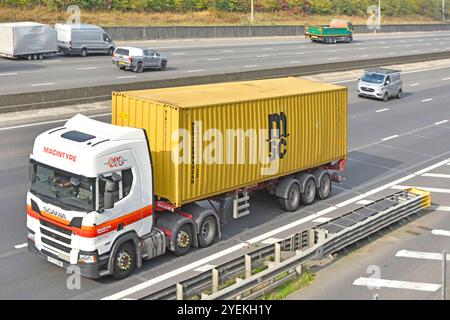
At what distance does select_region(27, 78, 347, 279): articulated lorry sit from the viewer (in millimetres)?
12906

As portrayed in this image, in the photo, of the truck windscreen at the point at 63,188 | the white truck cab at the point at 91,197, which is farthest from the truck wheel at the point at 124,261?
the truck windscreen at the point at 63,188

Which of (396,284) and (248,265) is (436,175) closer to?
(396,284)

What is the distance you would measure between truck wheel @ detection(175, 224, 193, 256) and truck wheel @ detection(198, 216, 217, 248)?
404 mm

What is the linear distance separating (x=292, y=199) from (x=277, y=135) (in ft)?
7.53

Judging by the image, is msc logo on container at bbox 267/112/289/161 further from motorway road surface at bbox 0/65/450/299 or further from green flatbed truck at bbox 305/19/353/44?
green flatbed truck at bbox 305/19/353/44

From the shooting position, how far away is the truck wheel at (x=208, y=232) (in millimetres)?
15453

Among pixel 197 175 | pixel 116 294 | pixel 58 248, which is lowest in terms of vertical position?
pixel 116 294

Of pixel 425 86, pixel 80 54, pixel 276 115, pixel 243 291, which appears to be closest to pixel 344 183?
pixel 276 115

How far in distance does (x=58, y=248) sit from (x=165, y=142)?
11.0 ft

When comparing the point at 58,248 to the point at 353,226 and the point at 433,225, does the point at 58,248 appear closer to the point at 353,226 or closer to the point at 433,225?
the point at 353,226

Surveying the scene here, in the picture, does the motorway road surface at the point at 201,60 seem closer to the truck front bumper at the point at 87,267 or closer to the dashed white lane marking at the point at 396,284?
the truck front bumper at the point at 87,267

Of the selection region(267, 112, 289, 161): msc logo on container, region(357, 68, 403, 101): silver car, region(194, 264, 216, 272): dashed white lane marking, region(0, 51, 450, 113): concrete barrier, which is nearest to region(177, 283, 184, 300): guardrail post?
region(194, 264, 216, 272): dashed white lane marking

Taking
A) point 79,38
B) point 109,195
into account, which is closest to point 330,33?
point 79,38

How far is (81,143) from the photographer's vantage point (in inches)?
512
